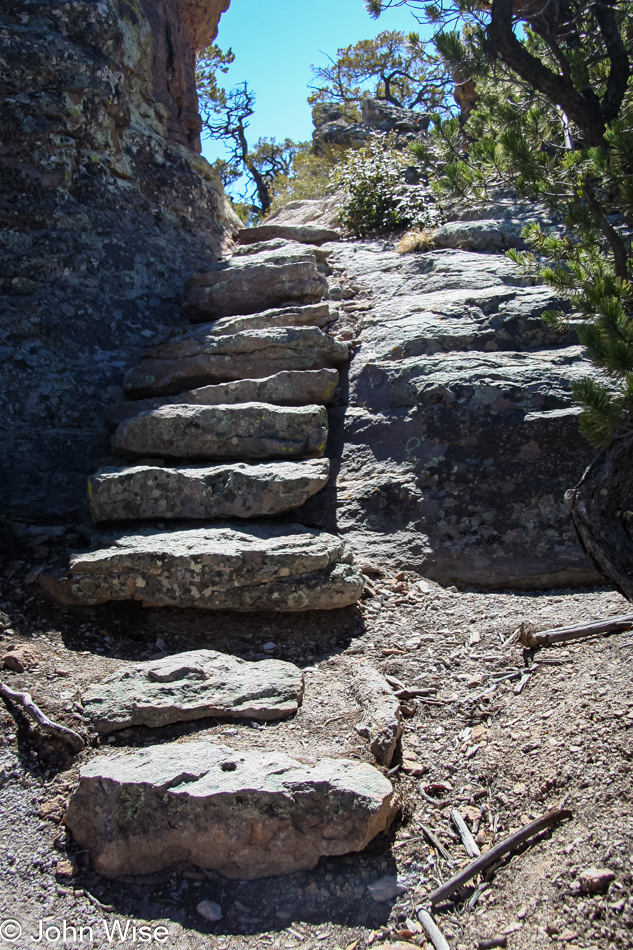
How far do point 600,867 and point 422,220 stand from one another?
26.9 ft

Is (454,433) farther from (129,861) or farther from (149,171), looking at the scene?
(149,171)

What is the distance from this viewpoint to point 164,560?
4.24m

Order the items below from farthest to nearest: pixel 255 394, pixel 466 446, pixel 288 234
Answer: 1. pixel 288 234
2. pixel 255 394
3. pixel 466 446

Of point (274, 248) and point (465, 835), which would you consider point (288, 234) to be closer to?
point (274, 248)

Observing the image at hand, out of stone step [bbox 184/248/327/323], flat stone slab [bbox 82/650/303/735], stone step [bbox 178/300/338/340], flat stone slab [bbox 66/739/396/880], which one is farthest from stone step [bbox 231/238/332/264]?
flat stone slab [bbox 66/739/396/880]

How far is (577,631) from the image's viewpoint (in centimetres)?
374

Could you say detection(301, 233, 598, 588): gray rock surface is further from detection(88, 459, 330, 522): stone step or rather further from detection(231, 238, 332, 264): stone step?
detection(231, 238, 332, 264): stone step

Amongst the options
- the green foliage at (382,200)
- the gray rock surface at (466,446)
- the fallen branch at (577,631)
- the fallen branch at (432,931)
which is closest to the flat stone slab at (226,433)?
the gray rock surface at (466,446)

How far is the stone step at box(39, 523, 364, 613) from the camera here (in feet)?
13.8

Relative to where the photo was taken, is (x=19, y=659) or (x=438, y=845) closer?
(x=438, y=845)

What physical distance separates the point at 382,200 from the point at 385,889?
8.75 m

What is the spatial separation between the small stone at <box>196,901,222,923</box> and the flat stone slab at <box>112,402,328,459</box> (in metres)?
3.14

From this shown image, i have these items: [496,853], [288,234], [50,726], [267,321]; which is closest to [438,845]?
[496,853]

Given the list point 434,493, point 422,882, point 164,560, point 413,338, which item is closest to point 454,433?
point 434,493
